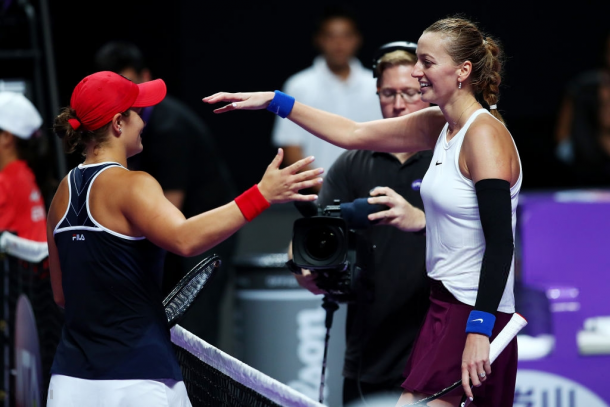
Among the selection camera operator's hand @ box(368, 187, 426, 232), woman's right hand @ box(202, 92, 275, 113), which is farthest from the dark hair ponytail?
camera operator's hand @ box(368, 187, 426, 232)

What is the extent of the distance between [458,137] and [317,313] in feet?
8.51

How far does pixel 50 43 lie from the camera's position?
5.25 metres

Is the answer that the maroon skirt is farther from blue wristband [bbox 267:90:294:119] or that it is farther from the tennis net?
blue wristband [bbox 267:90:294:119]

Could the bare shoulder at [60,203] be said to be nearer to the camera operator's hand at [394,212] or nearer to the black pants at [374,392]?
the camera operator's hand at [394,212]

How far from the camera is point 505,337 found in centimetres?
240

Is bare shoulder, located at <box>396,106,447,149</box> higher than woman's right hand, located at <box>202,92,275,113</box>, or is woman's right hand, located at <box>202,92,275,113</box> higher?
woman's right hand, located at <box>202,92,275,113</box>

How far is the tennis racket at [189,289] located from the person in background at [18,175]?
86.2 inches

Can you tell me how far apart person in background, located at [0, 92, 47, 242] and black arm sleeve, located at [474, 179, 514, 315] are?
293cm

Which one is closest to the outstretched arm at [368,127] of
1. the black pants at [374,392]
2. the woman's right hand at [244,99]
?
the woman's right hand at [244,99]

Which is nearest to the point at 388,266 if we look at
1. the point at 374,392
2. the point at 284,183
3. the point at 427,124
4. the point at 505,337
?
the point at 374,392

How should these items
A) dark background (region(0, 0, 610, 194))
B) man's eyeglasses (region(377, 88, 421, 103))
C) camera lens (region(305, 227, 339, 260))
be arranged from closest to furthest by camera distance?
camera lens (region(305, 227, 339, 260)), man's eyeglasses (region(377, 88, 421, 103)), dark background (region(0, 0, 610, 194))

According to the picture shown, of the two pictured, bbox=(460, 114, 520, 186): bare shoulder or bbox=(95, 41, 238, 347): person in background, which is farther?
bbox=(95, 41, 238, 347): person in background

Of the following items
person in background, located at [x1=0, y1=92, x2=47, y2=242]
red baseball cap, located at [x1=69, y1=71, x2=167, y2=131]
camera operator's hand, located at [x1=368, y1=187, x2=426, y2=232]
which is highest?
red baseball cap, located at [x1=69, y1=71, x2=167, y2=131]

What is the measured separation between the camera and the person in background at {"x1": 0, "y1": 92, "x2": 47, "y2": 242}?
4645 mm
